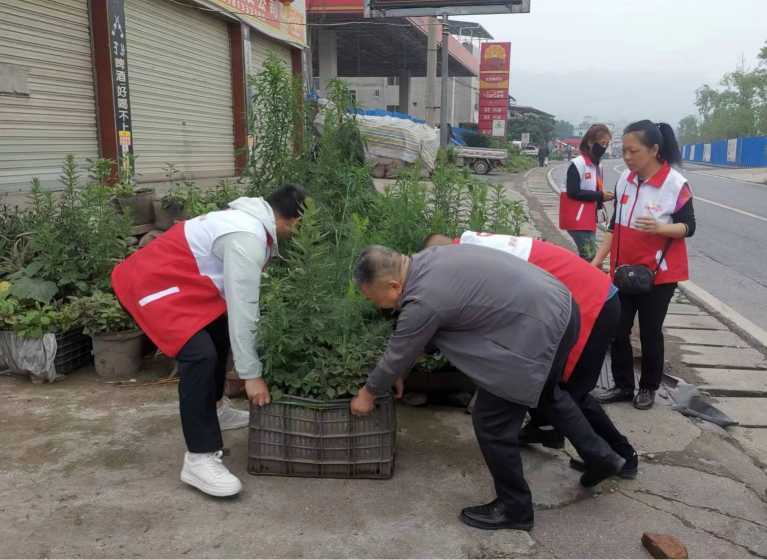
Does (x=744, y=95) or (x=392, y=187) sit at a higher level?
(x=744, y=95)

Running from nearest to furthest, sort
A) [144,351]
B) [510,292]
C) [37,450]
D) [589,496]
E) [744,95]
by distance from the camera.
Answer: [510,292]
[589,496]
[37,450]
[144,351]
[744,95]

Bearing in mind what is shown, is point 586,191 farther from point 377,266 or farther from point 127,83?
point 127,83

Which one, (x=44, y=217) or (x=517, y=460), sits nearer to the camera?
(x=517, y=460)

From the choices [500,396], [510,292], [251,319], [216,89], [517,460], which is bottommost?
[517,460]

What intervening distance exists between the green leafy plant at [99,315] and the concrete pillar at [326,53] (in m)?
21.9

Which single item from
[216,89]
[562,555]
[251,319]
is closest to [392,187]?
[251,319]

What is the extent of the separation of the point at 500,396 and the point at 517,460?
1.11 ft

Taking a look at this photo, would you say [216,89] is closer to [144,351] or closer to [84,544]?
[144,351]

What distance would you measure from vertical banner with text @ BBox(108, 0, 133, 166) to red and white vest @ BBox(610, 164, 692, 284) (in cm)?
552

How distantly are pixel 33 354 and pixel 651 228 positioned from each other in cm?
405

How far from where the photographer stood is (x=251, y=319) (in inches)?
120

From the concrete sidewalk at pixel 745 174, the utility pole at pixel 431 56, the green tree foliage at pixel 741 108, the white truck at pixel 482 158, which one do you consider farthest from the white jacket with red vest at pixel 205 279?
the green tree foliage at pixel 741 108

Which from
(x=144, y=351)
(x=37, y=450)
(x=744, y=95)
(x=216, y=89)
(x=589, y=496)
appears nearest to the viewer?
(x=589, y=496)

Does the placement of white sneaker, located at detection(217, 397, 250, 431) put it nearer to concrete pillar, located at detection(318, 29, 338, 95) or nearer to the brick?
the brick
